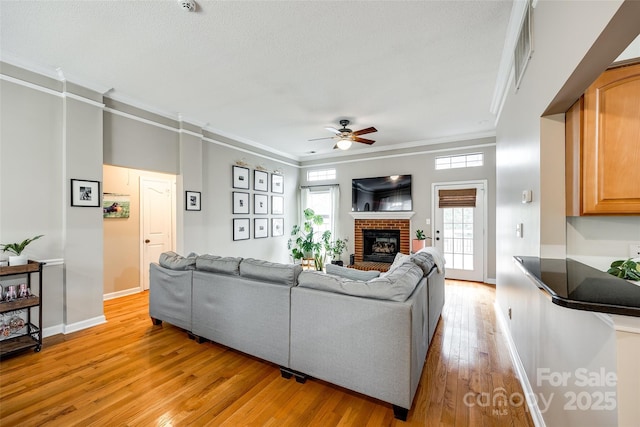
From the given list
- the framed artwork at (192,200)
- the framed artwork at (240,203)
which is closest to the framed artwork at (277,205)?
the framed artwork at (240,203)

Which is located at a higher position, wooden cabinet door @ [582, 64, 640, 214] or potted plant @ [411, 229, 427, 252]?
wooden cabinet door @ [582, 64, 640, 214]

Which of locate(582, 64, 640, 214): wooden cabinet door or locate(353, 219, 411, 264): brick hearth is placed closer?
locate(582, 64, 640, 214): wooden cabinet door

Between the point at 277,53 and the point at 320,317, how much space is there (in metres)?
2.52

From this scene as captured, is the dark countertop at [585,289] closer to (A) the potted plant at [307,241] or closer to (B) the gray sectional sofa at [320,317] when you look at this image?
(B) the gray sectional sofa at [320,317]

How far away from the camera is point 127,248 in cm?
484

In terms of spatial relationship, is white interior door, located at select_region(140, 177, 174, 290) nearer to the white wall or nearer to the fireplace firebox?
the fireplace firebox

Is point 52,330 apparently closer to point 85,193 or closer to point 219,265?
point 85,193

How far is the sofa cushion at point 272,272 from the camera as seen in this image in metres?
2.33

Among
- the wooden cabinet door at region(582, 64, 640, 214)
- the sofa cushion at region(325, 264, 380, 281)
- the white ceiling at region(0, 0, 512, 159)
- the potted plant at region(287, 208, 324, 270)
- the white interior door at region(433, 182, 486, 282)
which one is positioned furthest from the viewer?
the potted plant at region(287, 208, 324, 270)

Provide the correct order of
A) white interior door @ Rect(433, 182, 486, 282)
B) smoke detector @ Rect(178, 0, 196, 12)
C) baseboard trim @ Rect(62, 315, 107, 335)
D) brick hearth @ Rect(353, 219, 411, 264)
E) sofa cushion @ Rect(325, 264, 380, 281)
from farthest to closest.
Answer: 1. brick hearth @ Rect(353, 219, 411, 264)
2. white interior door @ Rect(433, 182, 486, 282)
3. baseboard trim @ Rect(62, 315, 107, 335)
4. sofa cushion @ Rect(325, 264, 380, 281)
5. smoke detector @ Rect(178, 0, 196, 12)

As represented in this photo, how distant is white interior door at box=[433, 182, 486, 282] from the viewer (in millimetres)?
5320

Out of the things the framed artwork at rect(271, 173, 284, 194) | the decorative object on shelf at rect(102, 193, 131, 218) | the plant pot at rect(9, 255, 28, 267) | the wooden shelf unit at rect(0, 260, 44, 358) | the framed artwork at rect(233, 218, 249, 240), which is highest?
the framed artwork at rect(271, 173, 284, 194)

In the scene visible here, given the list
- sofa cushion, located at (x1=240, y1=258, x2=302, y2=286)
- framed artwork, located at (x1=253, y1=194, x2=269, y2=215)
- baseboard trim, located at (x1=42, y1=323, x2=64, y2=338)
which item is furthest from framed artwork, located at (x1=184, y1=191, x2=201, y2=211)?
sofa cushion, located at (x1=240, y1=258, x2=302, y2=286)

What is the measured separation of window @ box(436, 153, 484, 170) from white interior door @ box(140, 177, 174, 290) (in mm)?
5518
